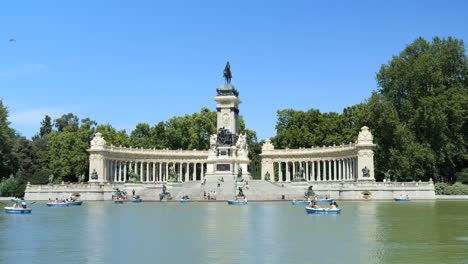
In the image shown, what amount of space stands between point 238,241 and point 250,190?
48.7 metres

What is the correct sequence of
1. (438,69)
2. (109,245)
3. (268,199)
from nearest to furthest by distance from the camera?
(109,245) → (268,199) → (438,69)

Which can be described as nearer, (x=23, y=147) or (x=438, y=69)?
(x=438, y=69)

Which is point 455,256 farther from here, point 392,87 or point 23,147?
point 23,147

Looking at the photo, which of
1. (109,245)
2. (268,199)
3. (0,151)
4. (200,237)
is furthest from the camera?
(0,151)

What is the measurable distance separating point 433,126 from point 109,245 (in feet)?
218

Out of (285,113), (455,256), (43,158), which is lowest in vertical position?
(455,256)

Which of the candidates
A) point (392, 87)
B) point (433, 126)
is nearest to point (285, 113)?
point (392, 87)

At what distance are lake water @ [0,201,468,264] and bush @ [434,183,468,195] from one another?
42.7m

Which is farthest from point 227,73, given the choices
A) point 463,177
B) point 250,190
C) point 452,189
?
point 463,177

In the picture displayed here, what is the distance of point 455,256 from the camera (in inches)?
837

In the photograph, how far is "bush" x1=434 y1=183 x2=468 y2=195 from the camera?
76700 mm

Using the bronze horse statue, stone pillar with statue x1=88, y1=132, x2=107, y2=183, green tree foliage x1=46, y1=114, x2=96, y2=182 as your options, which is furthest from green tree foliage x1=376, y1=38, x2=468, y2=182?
green tree foliage x1=46, y1=114, x2=96, y2=182

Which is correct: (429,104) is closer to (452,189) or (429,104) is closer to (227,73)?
(452,189)

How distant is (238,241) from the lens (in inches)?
1005
